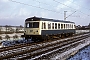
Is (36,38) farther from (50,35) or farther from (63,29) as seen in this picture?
(63,29)

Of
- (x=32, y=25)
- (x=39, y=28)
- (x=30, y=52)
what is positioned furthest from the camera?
(x=32, y=25)

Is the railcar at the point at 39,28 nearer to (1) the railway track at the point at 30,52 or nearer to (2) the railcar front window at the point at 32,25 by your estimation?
(2) the railcar front window at the point at 32,25

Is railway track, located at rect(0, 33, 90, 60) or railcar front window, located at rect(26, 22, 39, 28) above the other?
railcar front window, located at rect(26, 22, 39, 28)

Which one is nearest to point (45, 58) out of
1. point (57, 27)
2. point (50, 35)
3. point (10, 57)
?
point (10, 57)

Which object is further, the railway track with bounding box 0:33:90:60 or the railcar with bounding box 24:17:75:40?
the railcar with bounding box 24:17:75:40

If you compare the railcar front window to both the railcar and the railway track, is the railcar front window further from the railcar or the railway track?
the railway track

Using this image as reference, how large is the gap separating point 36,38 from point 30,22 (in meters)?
2.06

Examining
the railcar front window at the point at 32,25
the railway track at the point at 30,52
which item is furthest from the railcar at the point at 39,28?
the railway track at the point at 30,52

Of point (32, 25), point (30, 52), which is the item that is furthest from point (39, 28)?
point (30, 52)

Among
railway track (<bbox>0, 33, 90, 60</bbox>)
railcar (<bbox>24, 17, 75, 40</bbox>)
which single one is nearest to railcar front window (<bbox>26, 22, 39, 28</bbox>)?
railcar (<bbox>24, 17, 75, 40</bbox>)

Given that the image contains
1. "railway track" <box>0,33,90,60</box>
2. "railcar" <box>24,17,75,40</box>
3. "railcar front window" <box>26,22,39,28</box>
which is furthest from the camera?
"railcar front window" <box>26,22,39,28</box>

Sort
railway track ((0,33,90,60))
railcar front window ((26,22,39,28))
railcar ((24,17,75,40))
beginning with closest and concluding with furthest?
railway track ((0,33,90,60)) → railcar ((24,17,75,40)) → railcar front window ((26,22,39,28))

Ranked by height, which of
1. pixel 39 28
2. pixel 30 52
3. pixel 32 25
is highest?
pixel 32 25

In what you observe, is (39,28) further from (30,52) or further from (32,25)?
(30,52)
